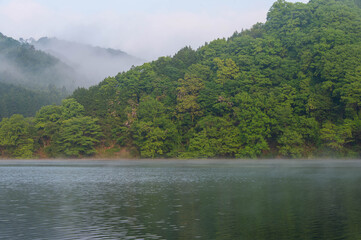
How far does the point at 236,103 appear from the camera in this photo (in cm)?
8075

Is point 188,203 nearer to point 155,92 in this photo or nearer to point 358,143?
point 358,143

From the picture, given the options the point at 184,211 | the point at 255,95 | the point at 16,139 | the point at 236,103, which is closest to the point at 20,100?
the point at 16,139

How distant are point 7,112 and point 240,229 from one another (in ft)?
410

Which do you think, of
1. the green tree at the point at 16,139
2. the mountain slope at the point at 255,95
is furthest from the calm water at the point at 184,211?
the green tree at the point at 16,139

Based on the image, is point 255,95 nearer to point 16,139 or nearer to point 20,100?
point 16,139

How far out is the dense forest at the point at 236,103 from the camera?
7106 cm

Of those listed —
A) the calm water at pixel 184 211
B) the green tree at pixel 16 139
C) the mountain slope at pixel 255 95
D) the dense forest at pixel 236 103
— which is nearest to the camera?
the calm water at pixel 184 211

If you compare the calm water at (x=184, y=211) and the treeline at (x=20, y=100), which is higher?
the treeline at (x=20, y=100)

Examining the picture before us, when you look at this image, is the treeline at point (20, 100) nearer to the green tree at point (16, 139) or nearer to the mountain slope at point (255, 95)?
the green tree at point (16, 139)

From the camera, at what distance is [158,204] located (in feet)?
72.7

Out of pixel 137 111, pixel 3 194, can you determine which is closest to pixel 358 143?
pixel 137 111

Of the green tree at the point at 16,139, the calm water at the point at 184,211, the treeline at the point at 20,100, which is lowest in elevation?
the calm water at the point at 184,211

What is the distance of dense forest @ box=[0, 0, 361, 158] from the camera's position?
Result: 233 ft

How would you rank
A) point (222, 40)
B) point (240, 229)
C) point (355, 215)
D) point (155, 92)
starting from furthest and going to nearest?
point (222, 40)
point (155, 92)
point (355, 215)
point (240, 229)
